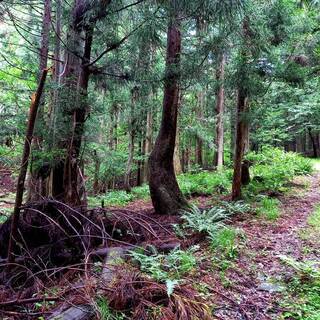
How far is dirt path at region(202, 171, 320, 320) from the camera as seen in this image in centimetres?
365

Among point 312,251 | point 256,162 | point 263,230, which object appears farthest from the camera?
point 256,162

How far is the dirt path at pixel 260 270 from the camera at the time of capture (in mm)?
3652

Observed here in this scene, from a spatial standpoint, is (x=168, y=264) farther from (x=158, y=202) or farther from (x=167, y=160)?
(x=167, y=160)

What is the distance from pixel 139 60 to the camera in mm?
7883

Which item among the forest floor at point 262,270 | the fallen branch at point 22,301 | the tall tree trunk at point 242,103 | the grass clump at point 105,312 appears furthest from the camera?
the tall tree trunk at point 242,103

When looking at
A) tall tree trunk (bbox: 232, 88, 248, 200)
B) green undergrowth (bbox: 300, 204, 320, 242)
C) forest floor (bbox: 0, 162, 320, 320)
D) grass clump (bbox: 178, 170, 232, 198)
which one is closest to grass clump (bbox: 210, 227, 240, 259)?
forest floor (bbox: 0, 162, 320, 320)

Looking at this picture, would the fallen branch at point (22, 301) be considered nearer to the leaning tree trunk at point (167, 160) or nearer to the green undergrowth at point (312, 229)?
the green undergrowth at point (312, 229)

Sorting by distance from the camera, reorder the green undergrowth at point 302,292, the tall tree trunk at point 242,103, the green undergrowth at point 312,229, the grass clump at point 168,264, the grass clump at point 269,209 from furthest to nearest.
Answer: the tall tree trunk at point 242,103 → the grass clump at point 269,209 → the green undergrowth at point 312,229 → the grass clump at point 168,264 → the green undergrowth at point 302,292

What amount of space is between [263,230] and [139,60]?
15.3 feet

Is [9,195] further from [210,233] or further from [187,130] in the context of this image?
[210,233]

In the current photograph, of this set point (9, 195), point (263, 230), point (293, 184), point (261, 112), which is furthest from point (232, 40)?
point (9, 195)

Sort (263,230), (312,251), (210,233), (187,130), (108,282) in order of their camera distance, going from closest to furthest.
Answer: (108,282)
(312,251)
(210,233)
(263,230)
(187,130)

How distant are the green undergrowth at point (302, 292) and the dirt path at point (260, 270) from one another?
0.31ft

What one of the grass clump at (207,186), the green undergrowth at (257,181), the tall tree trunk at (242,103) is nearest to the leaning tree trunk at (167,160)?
the tall tree trunk at (242,103)
